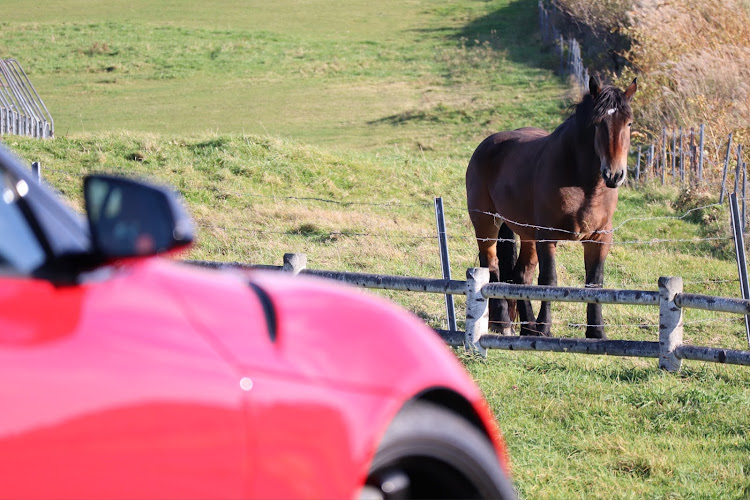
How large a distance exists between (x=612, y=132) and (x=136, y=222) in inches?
275

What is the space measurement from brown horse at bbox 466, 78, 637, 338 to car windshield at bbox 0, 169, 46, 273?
694 cm

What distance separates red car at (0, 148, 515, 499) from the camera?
167cm

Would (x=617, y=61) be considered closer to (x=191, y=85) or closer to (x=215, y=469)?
(x=191, y=85)

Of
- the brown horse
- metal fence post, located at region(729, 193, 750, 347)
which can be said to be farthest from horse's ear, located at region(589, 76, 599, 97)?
metal fence post, located at region(729, 193, 750, 347)

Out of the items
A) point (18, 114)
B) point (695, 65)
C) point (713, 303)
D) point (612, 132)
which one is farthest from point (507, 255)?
point (18, 114)

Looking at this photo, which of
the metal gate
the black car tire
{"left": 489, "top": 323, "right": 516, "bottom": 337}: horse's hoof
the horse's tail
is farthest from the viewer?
the metal gate

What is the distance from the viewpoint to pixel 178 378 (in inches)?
A: 74.1

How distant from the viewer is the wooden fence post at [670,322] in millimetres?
7062

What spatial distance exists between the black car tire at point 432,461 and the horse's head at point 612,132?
6.16 meters

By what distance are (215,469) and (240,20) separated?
4907 cm

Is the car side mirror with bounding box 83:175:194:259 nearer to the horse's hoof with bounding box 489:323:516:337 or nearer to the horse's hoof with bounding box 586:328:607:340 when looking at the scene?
the horse's hoof with bounding box 586:328:607:340

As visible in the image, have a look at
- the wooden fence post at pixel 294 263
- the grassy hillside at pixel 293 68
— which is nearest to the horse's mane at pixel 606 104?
the wooden fence post at pixel 294 263

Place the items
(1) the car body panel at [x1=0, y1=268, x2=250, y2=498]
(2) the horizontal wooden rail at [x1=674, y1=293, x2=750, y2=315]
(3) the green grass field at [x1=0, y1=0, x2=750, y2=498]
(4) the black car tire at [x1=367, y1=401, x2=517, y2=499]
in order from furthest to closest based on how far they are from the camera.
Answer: (2) the horizontal wooden rail at [x1=674, y1=293, x2=750, y2=315] < (3) the green grass field at [x1=0, y1=0, x2=750, y2=498] < (4) the black car tire at [x1=367, y1=401, x2=517, y2=499] < (1) the car body panel at [x1=0, y1=268, x2=250, y2=498]

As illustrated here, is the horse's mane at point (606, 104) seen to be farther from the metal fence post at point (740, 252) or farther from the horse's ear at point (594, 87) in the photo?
the metal fence post at point (740, 252)
